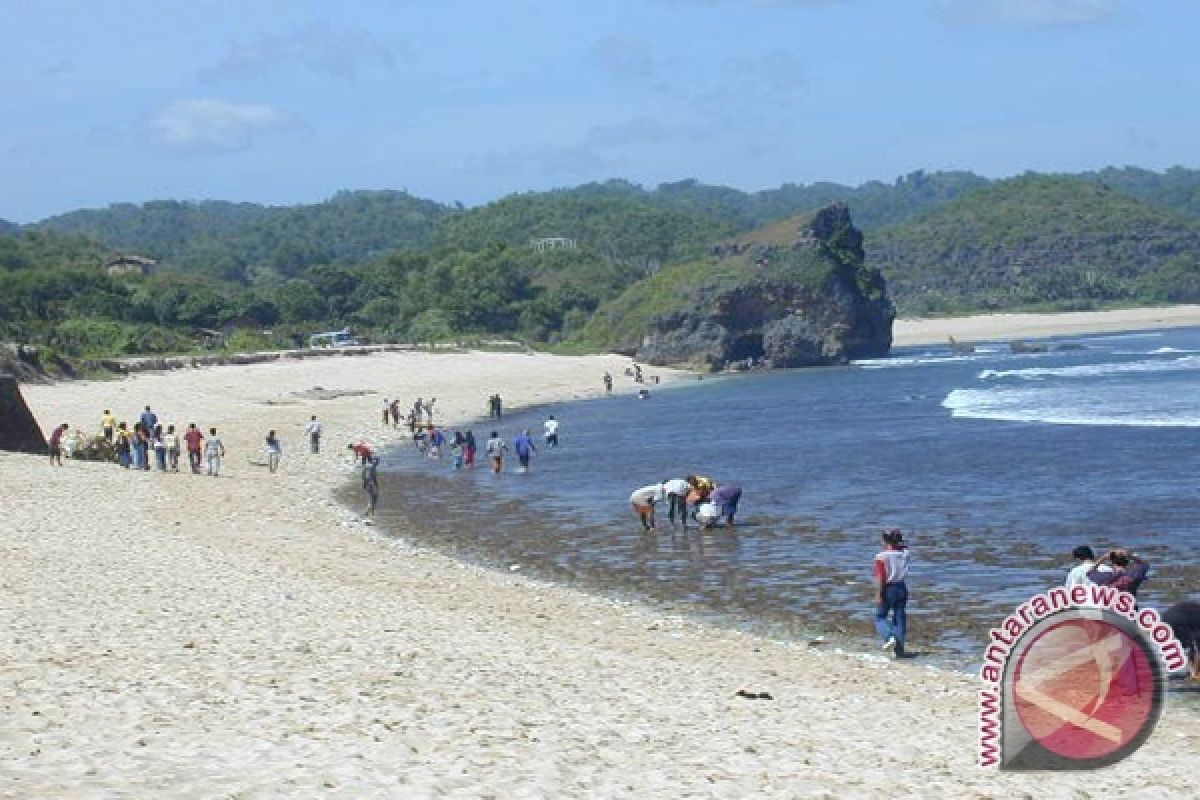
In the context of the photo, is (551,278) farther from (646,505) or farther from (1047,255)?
(646,505)

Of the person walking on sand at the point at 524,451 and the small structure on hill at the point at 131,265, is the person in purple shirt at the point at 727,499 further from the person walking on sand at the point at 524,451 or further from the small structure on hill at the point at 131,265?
the small structure on hill at the point at 131,265

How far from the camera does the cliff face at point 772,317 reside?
9794cm

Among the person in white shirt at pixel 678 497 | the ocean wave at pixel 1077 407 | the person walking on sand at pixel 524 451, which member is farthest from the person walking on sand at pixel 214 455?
the ocean wave at pixel 1077 407

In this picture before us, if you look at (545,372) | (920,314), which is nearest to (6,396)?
(545,372)

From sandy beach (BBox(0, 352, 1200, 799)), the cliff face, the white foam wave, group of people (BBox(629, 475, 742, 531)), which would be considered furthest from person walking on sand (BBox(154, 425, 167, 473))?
the cliff face

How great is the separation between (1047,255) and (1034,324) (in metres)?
35.3

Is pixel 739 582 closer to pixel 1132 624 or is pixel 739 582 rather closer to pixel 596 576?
pixel 596 576

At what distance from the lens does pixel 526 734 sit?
1097 cm

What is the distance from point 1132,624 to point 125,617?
10.3m

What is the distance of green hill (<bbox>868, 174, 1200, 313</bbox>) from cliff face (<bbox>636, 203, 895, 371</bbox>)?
61.4 meters

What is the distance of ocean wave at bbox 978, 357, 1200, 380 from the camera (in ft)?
236

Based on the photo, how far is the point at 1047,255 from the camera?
6905 inches

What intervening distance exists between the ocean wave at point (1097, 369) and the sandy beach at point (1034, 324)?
1762 inches

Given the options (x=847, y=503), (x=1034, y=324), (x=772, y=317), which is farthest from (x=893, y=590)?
(x=1034, y=324)
